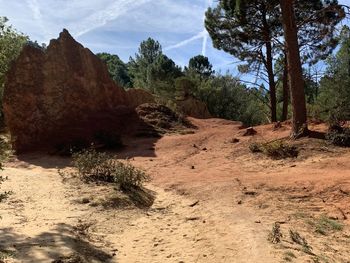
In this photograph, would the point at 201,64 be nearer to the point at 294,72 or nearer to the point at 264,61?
the point at 264,61

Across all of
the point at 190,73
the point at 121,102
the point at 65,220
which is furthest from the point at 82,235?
the point at 190,73

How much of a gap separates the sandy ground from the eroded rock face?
404cm

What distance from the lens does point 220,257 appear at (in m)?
5.59

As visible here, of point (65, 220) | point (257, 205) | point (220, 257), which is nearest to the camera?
point (220, 257)

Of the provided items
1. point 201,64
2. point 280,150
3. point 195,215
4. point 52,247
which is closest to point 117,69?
point 201,64

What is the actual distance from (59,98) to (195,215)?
36.3 ft

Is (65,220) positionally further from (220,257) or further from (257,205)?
(257,205)

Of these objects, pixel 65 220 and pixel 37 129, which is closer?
pixel 65 220

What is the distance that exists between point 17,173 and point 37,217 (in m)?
4.07

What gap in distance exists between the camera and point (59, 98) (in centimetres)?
1727

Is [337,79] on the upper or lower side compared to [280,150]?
upper

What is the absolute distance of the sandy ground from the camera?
5699 millimetres

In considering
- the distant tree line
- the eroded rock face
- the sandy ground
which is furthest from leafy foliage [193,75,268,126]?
the sandy ground

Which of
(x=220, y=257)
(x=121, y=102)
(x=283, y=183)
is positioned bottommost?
(x=220, y=257)
